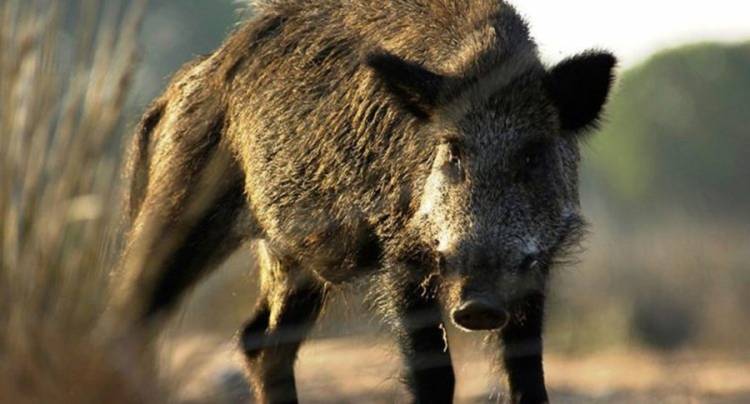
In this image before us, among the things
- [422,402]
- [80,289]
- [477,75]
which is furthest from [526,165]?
[80,289]

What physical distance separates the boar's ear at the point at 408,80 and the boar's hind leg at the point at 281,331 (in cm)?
144

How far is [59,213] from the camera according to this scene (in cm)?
368

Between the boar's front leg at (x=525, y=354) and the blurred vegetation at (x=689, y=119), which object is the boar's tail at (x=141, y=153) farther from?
the blurred vegetation at (x=689, y=119)

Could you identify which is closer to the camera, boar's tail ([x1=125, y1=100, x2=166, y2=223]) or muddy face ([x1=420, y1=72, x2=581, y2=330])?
muddy face ([x1=420, y1=72, x2=581, y2=330])

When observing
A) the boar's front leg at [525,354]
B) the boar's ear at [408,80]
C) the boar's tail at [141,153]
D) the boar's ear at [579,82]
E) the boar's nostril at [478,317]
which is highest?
the boar's tail at [141,153]

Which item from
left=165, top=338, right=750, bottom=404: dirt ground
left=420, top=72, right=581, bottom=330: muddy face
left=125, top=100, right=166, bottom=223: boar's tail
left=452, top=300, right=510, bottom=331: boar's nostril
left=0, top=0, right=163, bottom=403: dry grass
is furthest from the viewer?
left=125, top=100, right=166, bottom=223: boar's tail

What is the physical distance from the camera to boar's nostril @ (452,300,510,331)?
4.54m

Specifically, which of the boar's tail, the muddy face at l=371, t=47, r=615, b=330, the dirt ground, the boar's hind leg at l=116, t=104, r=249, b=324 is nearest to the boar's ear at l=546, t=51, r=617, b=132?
the muddy face at l=371, t=47, r=615, b=330

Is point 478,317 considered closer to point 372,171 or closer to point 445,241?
point 445,241

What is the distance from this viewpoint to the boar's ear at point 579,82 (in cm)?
516

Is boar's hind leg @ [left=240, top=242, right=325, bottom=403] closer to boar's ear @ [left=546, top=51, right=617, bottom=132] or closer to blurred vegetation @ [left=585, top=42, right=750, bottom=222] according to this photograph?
boar's ear @ [left=546, top=51, right=617, bottom=132]

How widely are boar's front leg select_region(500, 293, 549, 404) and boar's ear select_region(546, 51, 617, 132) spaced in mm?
640

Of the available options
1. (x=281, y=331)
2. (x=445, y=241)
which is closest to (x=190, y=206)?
(x=281, y=331)

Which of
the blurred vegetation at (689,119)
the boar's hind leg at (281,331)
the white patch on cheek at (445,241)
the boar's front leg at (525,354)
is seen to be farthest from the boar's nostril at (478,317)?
the blurred vegetation at (689,119)
